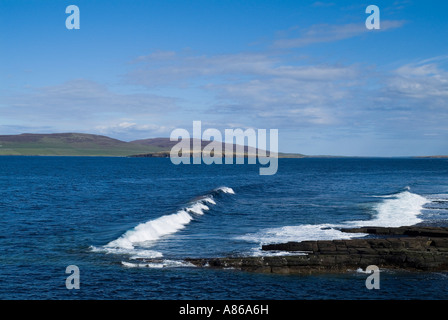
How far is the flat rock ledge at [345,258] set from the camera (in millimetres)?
26188

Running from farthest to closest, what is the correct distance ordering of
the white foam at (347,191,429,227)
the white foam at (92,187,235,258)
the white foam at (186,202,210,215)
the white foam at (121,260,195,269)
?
the white foam at (186,202,210,215) < the white foam at (347,191,429,227) < the white foam at (92,187,235,258) < the white foam at (121,260,195,269)

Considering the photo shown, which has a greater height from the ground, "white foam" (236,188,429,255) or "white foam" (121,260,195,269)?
"white foam" (236,188,429,255)

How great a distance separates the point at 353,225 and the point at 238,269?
62.6 feet

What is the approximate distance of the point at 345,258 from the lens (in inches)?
1063

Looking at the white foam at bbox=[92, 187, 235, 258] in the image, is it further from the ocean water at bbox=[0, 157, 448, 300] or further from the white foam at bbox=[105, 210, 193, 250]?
the ocean water at bbox=[0, 157, 448, 300]

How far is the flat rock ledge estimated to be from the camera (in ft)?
85.9

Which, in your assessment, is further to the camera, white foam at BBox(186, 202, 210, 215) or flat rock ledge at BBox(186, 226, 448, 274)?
white foam at BBox(186, 202, 210, 215)

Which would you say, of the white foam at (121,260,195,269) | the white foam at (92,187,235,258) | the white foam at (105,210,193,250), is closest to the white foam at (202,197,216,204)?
the white foam at (92,187,235,258)

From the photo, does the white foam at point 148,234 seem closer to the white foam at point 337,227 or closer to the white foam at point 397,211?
the white foam at point 337,227

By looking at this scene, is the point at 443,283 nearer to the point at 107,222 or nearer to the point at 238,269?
the point at 238,269

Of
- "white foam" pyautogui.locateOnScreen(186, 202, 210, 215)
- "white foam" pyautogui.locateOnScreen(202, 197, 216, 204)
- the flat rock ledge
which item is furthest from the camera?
"white foam" pyautogui.locateOnScreen(202, 197, 216, 204)

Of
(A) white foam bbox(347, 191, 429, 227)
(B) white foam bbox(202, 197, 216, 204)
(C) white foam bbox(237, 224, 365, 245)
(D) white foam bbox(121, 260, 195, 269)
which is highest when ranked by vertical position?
(B) white foam bbox(202, 197, 216, 204)

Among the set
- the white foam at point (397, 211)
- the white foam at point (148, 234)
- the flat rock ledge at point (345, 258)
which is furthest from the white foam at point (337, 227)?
the white foam at point (148, 234)

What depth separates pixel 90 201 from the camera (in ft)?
201
